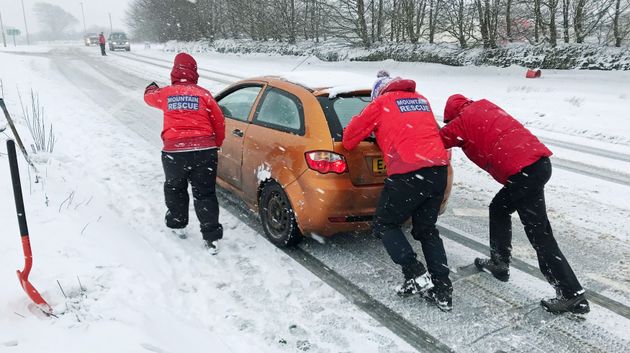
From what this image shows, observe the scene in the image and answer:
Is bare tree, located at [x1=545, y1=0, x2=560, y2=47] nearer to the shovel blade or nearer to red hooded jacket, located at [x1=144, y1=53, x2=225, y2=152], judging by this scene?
red hooded jacket, located at [x1=144, y1=53, x2=225, y2=152]

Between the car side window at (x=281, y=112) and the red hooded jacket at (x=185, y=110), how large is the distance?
1.98 ft

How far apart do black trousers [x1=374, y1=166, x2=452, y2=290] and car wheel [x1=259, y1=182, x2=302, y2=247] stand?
92cm

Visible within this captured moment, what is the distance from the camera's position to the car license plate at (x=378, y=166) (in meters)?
4.07

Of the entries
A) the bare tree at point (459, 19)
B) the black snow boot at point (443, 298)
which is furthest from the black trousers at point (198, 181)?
the bare tree at point (459, 19)

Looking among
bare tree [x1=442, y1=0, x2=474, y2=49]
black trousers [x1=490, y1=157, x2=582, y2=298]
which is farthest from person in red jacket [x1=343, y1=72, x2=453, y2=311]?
bare tree [x1=442, y1=0, x2=474, y2=49]

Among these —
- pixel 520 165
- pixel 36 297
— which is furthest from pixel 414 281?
pixel 36 297

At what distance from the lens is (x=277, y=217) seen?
4.52m

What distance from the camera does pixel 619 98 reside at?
12.5 meters

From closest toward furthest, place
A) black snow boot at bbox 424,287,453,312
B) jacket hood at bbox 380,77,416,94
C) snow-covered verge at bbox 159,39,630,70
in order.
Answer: black snow boot at bbox 424,287,453,312 → jacket hood at bbox 380,77,416,94 → snow-covered verge at bbox 159,39,630,70

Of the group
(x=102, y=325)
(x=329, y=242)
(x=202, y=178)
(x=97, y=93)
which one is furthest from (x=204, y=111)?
(x=97, y=93)

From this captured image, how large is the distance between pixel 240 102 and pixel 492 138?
2901mm

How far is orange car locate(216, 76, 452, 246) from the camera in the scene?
13.1 feet

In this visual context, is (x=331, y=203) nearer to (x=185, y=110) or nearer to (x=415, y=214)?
(x=415, y=214)

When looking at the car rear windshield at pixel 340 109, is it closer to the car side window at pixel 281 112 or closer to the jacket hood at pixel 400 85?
the car side window at pixel 281 112
